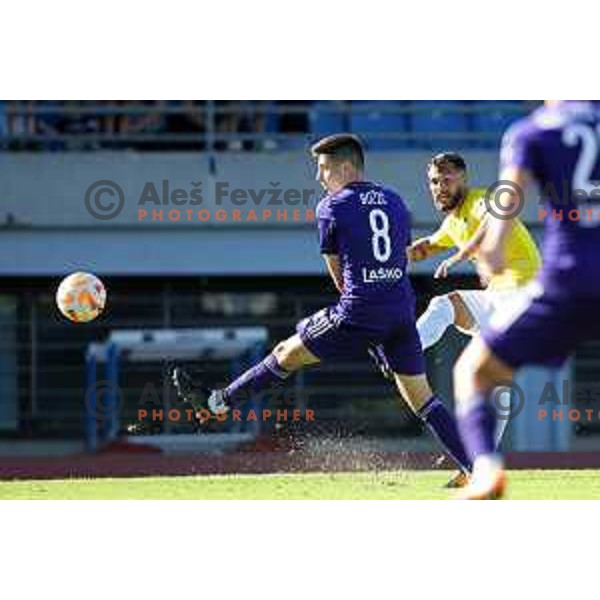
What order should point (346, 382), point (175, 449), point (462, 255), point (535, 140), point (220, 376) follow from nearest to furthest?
1. point (535, 140)
2. point (462, 255)
3. point (175, 449)
4. point (220, 376)
5. point (346, 382)

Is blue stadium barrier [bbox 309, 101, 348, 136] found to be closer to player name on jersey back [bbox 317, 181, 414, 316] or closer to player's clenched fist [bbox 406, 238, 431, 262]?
player's clenched fist [bbox 406, 238, 431, 262]

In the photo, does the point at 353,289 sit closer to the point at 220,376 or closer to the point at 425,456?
the point at 425,456

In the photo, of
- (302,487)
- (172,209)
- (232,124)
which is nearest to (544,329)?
(302,487)

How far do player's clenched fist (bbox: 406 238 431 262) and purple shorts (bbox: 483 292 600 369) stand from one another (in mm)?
1945

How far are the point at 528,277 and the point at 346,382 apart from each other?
13.6 feet

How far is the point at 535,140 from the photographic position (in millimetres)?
6066

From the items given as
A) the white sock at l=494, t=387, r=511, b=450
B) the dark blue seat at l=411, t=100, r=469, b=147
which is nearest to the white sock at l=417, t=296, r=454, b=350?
the white sock at l=494, t=387, r=511, b=450

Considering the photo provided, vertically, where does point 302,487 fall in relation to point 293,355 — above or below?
below

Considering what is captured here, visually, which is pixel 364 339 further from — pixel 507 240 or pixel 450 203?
pixel 507 240

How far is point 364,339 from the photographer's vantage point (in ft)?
26.0

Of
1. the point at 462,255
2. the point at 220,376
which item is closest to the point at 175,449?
the point at 220,376

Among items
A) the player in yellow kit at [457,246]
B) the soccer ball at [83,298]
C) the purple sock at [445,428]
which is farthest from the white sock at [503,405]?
the soccer ball at [83,298]

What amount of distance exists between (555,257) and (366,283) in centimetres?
173

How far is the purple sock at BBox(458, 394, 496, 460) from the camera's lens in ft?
20.6
